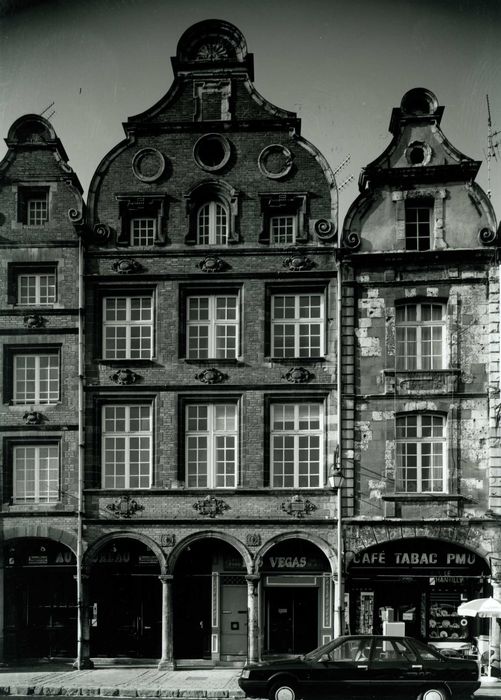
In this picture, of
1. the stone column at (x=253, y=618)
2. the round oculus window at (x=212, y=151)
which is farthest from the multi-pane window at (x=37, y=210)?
the stone column at (x=253, y=618)

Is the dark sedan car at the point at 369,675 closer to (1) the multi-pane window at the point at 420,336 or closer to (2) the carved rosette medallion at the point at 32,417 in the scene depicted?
(1) the multi-pane window at the point at 420,336

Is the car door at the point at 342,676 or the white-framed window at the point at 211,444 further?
the white-framed window at the point at 211,444

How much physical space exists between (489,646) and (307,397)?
25.5 feet

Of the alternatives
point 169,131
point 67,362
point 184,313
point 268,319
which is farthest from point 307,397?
point 169,131

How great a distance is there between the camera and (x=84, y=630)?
82.2 ft

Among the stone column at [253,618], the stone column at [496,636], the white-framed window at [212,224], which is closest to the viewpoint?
the stone column at [496,636]

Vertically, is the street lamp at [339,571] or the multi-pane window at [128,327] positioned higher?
the multi-pane window at [128,327]

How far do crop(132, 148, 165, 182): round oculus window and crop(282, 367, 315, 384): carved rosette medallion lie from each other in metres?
6.59

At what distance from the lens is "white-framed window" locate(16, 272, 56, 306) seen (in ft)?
86.5

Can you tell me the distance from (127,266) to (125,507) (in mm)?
6475

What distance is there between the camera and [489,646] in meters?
23.9

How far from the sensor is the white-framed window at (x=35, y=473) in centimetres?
2588

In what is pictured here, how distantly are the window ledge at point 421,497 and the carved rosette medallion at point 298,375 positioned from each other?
146 inches

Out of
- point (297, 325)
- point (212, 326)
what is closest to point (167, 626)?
point (212, 326)
